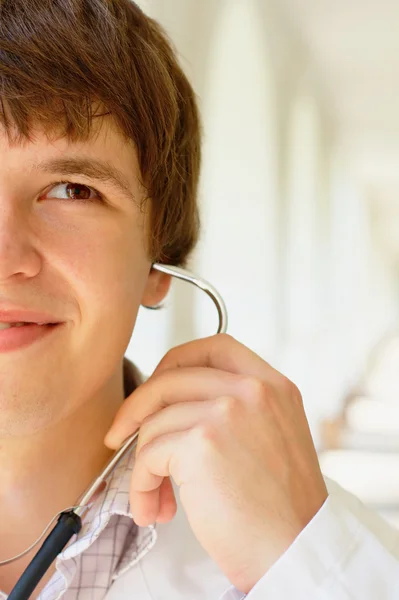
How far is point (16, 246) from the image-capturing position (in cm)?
93

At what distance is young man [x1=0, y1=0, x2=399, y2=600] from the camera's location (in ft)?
2.97

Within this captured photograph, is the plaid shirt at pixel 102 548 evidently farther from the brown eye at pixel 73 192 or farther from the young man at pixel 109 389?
the brown eye at pixel 73 192

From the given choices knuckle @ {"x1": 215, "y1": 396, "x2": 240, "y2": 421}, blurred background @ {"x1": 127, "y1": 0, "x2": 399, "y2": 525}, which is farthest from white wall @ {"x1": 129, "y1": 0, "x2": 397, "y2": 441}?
knuckle @ {"x1": 215, "y1": 396, "x2": 240, "y2": 421}

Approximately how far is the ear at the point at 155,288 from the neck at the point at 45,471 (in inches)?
7.4

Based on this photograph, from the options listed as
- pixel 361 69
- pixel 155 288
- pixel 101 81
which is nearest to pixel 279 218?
pixel 361 69

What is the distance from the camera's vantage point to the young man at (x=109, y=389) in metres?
0.90

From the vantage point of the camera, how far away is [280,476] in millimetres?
917

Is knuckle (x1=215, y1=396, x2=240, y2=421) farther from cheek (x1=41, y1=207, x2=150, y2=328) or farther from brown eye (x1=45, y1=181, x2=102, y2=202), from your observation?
brown eye (x1=45, y1=181, x2=102, y2=202)

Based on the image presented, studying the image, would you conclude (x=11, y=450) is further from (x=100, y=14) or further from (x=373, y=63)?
(x=373, y=63)

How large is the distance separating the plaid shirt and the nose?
1.22ft

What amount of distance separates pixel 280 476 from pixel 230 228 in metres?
1.73

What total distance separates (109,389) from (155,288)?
0.20 meters

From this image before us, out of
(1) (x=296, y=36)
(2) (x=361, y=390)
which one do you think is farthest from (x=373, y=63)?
(2) (x=361, y=390)

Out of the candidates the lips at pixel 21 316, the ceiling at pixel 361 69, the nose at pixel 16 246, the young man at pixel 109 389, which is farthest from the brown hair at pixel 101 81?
the ceiling at pixel 361 69
